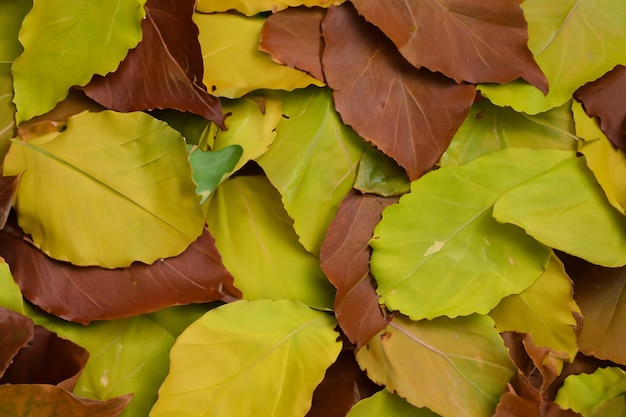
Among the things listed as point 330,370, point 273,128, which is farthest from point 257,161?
point 330,370

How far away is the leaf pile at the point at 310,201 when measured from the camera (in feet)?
1.21

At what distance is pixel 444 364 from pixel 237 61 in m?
0.19

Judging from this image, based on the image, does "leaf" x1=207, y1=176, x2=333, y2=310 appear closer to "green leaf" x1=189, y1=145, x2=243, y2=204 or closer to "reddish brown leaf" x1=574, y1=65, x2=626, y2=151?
"green leaf" x1=189, y1=145, x2=243, y2=204

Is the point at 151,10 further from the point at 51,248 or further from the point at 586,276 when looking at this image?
the point at 586,276

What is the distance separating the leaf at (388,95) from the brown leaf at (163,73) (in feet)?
0.22

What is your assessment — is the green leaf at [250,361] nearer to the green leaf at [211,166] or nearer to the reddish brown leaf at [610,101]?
the green leaf at [211,166]

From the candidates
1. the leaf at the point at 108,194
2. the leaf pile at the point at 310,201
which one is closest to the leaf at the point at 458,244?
the leaf pile at the point at 310,201

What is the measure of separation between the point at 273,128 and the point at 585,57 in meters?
0.17

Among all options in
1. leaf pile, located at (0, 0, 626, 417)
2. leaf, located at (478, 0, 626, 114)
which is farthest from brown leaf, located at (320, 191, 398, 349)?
leaf, located at (478, 0, 626, 114)

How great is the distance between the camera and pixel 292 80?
0.38m

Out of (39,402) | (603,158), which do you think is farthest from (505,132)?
(39,402)

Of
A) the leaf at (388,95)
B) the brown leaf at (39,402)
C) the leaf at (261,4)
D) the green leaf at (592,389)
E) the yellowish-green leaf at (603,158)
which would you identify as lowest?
the green leaf at (592,389)

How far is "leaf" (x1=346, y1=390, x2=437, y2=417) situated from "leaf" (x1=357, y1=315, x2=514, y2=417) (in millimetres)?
12

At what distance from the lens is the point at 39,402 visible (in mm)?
327
